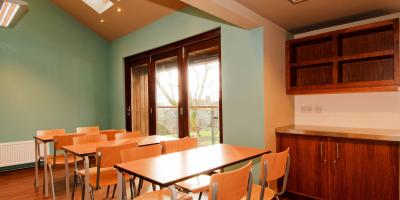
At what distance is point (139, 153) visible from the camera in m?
2.27

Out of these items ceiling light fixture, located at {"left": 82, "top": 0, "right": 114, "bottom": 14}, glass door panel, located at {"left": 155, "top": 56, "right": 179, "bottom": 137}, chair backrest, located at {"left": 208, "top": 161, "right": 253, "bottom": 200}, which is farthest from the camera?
ceiling light fixture, located at {"left": 82, "top": 0, "right": 114, "bottom": 14}

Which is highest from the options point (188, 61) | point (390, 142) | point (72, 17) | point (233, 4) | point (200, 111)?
point (72, 17)

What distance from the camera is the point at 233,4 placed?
8.18 feet

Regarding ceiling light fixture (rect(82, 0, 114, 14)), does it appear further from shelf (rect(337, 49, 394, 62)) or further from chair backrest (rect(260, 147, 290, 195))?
chair backrest (rect(260, 147, 290, 195))

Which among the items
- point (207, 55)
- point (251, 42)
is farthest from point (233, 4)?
point (207, 55)

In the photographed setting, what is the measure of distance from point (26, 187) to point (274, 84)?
4014mm

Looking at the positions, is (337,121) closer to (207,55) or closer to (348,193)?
(348,193)

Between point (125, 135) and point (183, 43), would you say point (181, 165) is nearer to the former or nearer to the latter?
point (125, 135)

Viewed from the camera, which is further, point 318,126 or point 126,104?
point 126,104

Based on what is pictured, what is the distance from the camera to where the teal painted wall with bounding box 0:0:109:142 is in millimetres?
4688

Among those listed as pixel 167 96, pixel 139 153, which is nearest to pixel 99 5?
pixel 167 96

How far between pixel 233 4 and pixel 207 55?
1438mm

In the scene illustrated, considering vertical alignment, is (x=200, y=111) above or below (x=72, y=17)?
below

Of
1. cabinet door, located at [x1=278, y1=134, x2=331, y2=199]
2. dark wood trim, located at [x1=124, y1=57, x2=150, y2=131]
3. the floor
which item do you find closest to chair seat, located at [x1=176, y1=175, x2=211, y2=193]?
the floor
